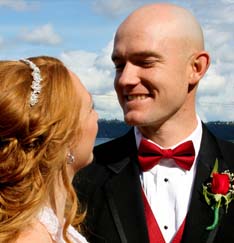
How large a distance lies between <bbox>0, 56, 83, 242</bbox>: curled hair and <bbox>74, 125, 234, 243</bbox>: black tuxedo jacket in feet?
5.56

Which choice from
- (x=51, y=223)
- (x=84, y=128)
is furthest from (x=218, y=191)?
(x=51, y=223)

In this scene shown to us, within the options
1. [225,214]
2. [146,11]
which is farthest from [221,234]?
[146,11]

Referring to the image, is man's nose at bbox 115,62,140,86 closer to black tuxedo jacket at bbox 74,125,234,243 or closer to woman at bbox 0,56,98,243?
black tuxedo jacket at bbox 74,125,234,243

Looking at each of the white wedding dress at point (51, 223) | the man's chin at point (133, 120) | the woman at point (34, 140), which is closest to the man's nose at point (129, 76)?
the man's chin at point (133, 120)

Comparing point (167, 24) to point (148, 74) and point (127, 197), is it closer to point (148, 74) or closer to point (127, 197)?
point (148, 74)

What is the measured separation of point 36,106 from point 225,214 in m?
2.44

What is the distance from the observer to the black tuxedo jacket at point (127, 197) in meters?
5.82

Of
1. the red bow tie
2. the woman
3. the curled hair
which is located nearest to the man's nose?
the red bow tie

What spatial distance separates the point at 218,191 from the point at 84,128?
1.91 m

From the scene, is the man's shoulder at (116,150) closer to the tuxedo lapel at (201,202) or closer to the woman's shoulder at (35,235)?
the tuxedo lapel at (201,202)

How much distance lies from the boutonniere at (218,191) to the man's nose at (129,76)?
42.4 inches

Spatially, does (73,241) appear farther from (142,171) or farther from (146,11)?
(146,11)

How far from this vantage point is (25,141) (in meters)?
4.15

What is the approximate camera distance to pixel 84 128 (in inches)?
177
